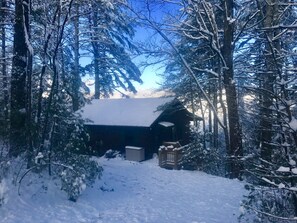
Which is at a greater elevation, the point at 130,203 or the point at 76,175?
the point at 76,175

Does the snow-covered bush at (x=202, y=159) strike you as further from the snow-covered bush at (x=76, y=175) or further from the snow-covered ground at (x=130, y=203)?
the snow-covered bush at (x=76, y=175)

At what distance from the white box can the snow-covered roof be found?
165 centimetres

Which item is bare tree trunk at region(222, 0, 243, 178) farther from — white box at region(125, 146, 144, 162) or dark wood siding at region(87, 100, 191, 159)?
white box at region(125, 146, 144, 162)

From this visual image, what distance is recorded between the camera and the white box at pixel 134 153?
751 inches

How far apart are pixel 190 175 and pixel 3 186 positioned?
8.14 metres

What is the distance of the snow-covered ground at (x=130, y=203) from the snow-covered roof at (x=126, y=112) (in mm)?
8872

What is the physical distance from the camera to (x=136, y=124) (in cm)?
1930

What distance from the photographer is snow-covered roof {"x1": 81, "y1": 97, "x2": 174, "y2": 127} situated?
776 inches

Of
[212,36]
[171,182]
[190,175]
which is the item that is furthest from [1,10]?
[190,175]

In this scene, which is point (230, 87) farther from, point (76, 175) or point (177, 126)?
point (177, 126)

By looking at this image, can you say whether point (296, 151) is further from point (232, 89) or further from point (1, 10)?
point (1, 10)

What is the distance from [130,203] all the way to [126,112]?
1342 centimetres

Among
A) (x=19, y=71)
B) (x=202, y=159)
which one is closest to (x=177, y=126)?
(x=202, y=159)

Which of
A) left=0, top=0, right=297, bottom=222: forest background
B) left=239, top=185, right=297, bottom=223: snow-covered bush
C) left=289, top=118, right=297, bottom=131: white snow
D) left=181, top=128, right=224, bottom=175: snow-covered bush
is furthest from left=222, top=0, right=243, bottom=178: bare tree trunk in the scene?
left=289, top=118, right=297, bottom=131: white snow
